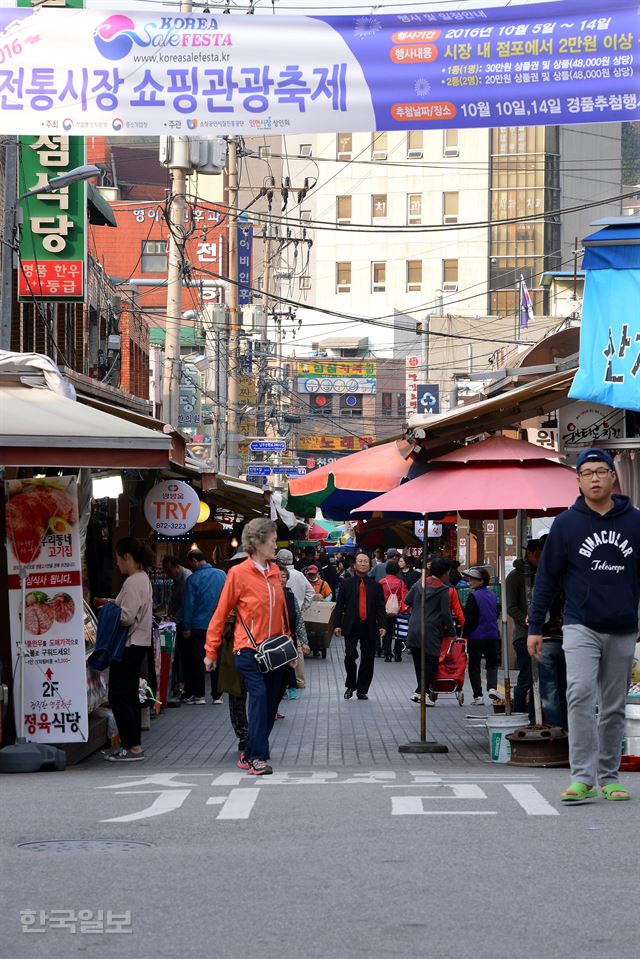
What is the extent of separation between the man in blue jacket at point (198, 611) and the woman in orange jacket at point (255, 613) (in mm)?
7035

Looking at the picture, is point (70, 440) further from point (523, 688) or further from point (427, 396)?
point (427, 396)

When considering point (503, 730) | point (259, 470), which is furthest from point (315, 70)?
point (259, 470)

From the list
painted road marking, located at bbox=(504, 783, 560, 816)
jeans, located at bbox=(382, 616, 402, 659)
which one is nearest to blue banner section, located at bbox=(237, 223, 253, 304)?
jeans, located at bbox=(382, 616, 402, 659)

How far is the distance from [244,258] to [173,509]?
2543 centimetres

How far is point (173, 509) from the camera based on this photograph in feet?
69.5

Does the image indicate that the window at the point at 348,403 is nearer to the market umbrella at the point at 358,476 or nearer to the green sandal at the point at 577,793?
the market umbrella at the point at 358,476

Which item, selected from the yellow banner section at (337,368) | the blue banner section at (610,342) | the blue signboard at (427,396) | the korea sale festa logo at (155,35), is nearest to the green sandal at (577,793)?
the blue banner section at (610,342)

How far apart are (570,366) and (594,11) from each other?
12.7 ft

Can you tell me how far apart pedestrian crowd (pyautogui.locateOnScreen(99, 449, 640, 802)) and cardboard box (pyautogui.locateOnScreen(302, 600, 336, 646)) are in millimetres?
5218

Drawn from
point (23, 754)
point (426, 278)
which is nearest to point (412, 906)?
point (23, 754)

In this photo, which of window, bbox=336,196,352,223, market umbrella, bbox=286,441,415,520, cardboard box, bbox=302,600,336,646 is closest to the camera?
market umbrella, bbox=286,441,415,520

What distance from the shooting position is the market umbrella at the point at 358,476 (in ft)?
45.8

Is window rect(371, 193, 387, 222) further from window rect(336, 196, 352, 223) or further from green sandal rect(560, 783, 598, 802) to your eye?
Answer: green sandal rect(560, 783, 598, 802)

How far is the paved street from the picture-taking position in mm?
5414
